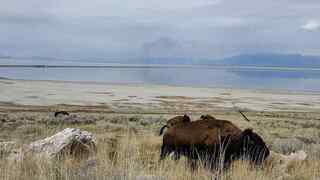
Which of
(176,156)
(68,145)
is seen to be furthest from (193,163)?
(68,145)

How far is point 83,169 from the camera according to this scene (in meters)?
6.91

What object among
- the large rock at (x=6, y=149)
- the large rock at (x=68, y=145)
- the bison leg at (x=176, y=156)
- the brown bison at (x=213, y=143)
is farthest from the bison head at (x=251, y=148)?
the large rock at (x=6, y=149)

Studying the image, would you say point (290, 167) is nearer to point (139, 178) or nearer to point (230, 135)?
point (230, 135)

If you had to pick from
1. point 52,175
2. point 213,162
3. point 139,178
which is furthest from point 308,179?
point 52,175

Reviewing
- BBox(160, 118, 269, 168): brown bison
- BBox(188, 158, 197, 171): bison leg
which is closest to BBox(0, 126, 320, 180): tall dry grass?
BBox(188, 158, 197, 171): bison leg

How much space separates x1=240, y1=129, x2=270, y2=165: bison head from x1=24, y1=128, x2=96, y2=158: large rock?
2.71 m

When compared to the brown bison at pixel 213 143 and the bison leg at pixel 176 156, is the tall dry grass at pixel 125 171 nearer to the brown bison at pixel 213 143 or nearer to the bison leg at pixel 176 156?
the bison leg at pixel 176 156

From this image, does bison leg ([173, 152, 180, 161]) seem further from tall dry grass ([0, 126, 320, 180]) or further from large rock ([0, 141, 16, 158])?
large rock ([0, 141, 16, 158])

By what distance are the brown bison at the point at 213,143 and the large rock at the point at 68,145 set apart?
1.53 metres

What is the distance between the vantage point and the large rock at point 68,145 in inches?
397

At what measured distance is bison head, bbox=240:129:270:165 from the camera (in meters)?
9.34

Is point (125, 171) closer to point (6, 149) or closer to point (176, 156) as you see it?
point (176, 156)

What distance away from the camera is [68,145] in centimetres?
1045

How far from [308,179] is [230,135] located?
1.71 meters
